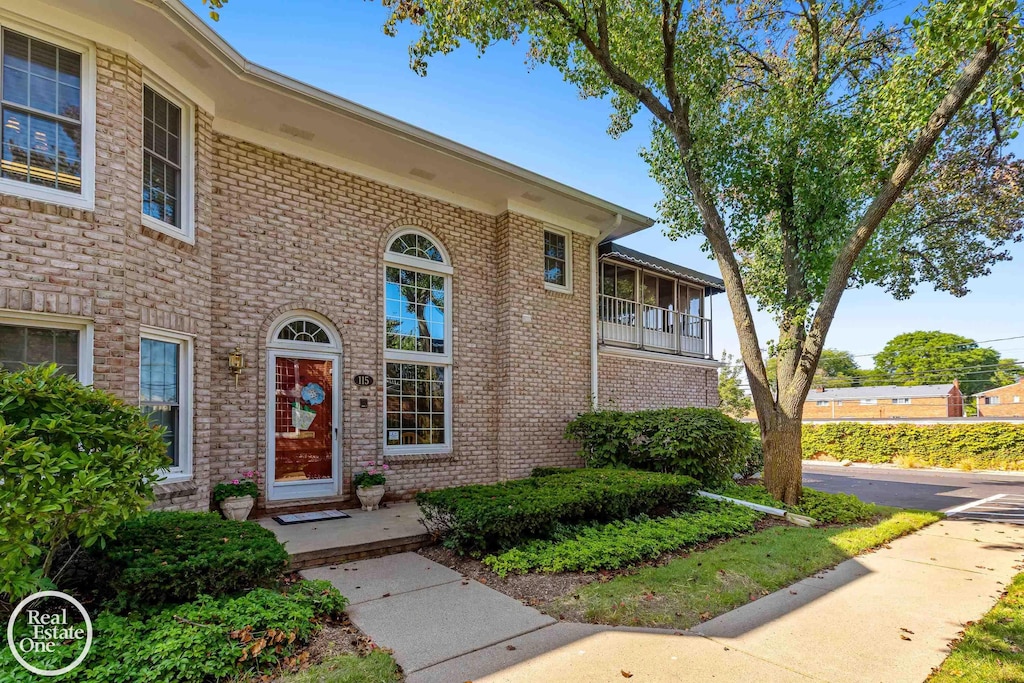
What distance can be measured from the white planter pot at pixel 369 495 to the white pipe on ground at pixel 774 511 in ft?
15.5

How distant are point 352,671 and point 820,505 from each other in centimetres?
762

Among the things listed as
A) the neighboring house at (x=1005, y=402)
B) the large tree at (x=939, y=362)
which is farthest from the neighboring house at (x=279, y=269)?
the large tree at (x=939, y=362)

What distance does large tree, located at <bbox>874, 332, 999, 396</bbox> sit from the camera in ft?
190

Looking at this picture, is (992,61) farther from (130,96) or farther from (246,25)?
(130,96)

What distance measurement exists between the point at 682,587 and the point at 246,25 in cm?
762

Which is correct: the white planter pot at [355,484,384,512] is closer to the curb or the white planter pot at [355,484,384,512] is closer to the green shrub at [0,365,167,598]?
the green shrub at [0,365,167,598]

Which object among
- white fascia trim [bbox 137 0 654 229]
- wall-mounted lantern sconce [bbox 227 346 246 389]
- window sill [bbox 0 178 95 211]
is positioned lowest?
wall-mounted lantern sconce [bbox 227 346 246 389]

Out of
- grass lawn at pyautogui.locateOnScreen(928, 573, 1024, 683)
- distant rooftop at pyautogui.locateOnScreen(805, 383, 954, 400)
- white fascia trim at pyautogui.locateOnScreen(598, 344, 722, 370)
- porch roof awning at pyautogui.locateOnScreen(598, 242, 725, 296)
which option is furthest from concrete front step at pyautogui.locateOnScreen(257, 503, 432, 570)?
distant rooftop at pyautogui.locateOnScreen(805, 383, 954, 400)

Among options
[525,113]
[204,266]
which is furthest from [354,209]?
[525,113]

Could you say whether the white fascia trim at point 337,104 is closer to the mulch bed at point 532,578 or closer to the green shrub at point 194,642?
the green shrub at point 194,642

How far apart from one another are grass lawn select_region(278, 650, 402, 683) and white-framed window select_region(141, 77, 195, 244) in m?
4.67

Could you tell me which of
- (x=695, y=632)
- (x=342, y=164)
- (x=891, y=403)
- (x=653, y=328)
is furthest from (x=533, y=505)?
(x=891, y=403)

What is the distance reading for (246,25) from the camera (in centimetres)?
602

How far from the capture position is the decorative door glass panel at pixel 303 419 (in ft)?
23.0
